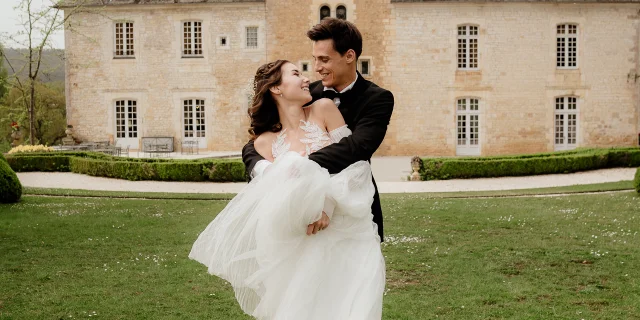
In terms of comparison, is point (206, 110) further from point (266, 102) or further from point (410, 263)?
point (266, 102)

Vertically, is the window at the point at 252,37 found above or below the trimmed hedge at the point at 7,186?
above

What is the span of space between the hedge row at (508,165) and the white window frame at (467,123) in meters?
6.33

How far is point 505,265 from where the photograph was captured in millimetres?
6816

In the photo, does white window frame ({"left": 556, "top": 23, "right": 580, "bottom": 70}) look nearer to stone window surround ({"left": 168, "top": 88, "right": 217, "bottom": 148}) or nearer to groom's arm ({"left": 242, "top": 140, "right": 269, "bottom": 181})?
stone window surround ({"left": 168, "top": 88, "right": 217, "bottom": 148})

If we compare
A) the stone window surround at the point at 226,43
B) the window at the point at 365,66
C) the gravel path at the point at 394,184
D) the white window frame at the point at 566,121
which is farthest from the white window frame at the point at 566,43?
the stone window surround at the point at 226,43

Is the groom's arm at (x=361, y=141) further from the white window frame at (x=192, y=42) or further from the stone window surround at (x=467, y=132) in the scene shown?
the white window frame at (x=192, y=42)

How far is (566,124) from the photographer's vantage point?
25.3m

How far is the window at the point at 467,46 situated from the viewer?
25344 mm

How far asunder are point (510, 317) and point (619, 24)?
22.7 meters

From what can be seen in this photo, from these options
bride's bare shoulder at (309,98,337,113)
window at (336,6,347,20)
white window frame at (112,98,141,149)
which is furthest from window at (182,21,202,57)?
bride's bare shoulder at (309,98,337,113)

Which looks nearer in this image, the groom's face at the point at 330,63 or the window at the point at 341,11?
the groom's face at the point at 330,63

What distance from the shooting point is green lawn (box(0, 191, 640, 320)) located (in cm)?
540

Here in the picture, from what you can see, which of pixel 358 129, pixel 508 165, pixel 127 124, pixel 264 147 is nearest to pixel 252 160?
pixel 264 147

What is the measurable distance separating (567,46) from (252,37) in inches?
424
